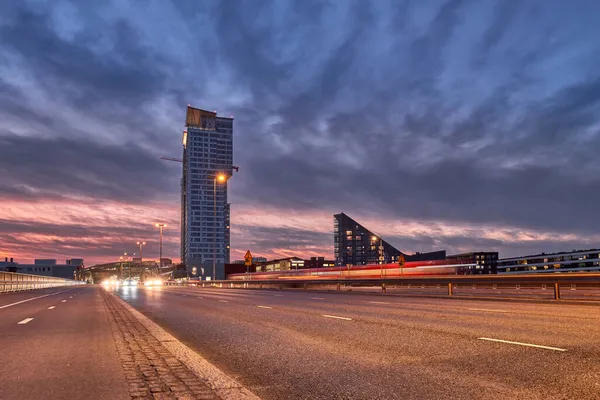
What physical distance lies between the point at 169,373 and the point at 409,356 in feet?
11.4

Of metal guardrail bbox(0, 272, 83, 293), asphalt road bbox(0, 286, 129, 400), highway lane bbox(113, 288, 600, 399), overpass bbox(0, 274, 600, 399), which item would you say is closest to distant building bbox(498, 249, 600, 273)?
metal guardrail bbox(0, 272, 83, 293)

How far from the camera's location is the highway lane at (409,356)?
17.8 ft

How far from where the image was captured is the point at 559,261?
17100cm

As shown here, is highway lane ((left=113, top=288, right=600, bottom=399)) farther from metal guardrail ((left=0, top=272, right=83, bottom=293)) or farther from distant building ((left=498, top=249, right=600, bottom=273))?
distant building ((left=498, top=249, right=600, bottom=273))

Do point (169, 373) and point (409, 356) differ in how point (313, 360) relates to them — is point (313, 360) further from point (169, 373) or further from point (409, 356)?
point (169, 373)

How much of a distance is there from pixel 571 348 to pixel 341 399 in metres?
4.80

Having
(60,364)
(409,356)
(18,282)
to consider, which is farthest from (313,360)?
(18,282)

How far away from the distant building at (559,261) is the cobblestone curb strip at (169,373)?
14759cm

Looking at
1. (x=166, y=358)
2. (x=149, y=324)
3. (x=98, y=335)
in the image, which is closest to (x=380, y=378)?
(x=166, y=358)

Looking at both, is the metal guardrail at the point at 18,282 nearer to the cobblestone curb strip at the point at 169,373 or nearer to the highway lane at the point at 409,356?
the highway lane at the point at 409,356

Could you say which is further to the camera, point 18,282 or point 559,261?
point 559,261

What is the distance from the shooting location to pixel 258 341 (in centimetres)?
969

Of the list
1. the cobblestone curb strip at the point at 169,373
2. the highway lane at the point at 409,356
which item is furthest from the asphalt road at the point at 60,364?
the highway lane at the point at 409,356

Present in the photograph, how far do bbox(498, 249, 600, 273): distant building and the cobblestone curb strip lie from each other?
14759cm
